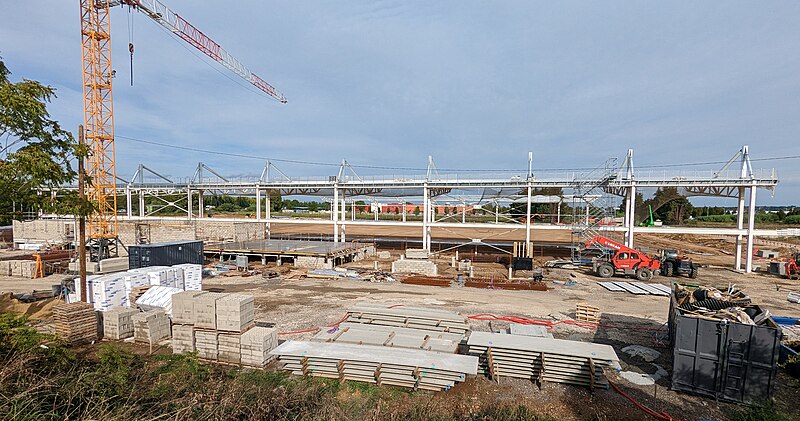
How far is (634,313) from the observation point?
16.0m

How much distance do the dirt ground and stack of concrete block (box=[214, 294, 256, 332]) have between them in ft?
7.91

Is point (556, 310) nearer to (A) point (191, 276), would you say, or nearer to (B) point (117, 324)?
(B) point (117, 324)

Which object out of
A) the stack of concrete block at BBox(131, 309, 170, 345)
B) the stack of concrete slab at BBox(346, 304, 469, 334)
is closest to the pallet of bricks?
the stack of concrete block at BBox(131, 309, 170, 345)

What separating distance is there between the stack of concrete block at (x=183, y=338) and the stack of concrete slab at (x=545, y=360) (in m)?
8.00

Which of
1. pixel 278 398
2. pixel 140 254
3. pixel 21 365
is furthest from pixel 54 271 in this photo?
pixel 278 398

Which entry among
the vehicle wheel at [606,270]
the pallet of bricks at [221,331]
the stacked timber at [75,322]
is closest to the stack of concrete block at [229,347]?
the pallet of bricks at [221,331]

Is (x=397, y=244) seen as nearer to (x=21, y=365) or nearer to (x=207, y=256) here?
A: (x=207, y=256)

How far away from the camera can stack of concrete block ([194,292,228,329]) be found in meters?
10.5

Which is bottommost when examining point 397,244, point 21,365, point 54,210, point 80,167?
point 397,244

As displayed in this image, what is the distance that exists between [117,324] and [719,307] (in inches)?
694

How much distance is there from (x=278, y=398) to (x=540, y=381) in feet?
20.1

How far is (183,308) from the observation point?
35.4 ft

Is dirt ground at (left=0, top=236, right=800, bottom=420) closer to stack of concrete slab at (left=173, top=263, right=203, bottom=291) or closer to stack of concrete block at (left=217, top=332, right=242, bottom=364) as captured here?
stack of concrete block at (left=217, top=332, right=242, bottom=364)

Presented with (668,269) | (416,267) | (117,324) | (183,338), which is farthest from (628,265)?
(117,324)
